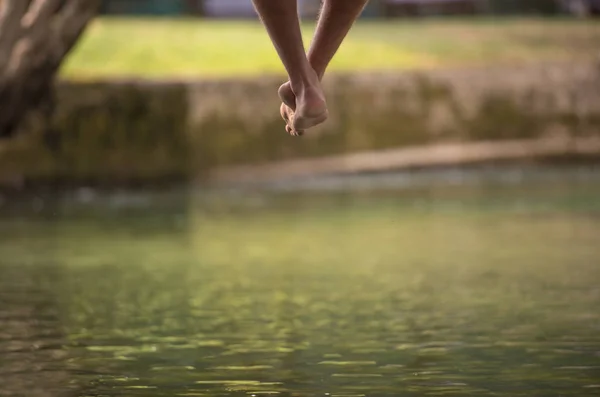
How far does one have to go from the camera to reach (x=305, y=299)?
364 inches

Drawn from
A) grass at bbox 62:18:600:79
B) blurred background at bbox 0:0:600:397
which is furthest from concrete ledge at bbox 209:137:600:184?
grass at bbox 62:18:600:79

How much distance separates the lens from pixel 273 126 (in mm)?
19266

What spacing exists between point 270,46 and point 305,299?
1272 centimetres

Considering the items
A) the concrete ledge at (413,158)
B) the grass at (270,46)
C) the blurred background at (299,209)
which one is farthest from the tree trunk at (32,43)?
the concrete ledge at (413,158)

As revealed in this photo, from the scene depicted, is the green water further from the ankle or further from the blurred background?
the ankle

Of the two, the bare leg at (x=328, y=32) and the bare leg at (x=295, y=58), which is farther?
the bare leg at (x=328, y=32)

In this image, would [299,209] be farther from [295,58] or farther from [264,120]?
[295,58]

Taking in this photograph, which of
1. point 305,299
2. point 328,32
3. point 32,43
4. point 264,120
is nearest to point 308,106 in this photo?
point 328,32

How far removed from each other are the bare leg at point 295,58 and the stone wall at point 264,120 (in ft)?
41.4

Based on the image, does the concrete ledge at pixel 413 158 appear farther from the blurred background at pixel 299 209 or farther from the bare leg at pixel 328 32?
the bare leg at pixel 328 32

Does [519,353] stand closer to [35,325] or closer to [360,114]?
[35,325]

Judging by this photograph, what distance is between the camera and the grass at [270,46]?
20.2 m

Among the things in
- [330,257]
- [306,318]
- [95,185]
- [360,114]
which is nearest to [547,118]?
[360,114]

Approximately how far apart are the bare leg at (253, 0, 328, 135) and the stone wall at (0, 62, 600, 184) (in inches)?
497
